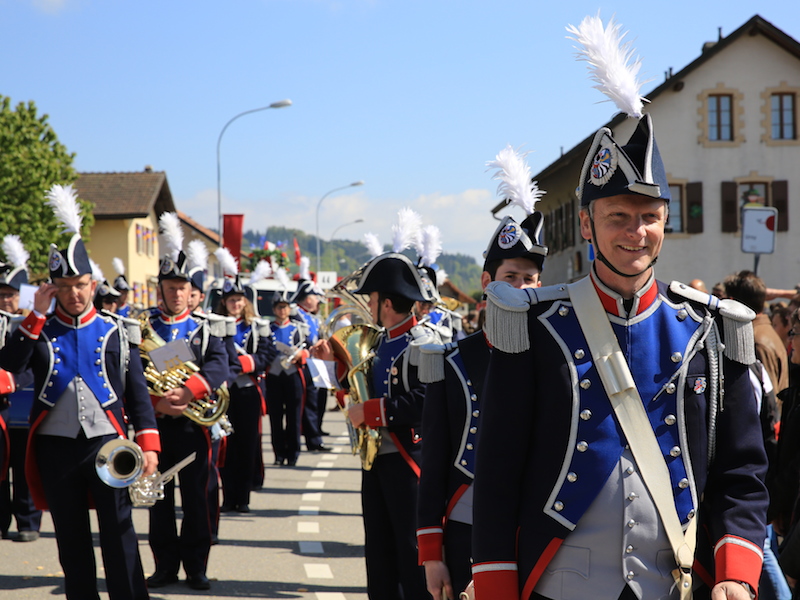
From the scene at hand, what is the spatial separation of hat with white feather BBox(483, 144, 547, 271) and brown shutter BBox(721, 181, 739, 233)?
34.0 m

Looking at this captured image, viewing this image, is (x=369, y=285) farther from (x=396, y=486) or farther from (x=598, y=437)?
(x=598, y=437)

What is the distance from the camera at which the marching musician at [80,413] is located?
6461mm

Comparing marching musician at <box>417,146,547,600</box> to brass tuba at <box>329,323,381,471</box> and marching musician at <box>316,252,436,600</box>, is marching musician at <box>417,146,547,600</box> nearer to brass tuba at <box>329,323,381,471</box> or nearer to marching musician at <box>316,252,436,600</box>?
marching musician at <box>316,252,436,600</box>

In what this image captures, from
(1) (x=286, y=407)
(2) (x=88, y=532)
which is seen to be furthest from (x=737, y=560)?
(1) (x=286, y=407)

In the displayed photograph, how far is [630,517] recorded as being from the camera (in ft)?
9.70

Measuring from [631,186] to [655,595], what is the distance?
115 cm

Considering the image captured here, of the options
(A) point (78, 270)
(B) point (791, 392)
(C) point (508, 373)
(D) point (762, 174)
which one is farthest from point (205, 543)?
(D) point (762, 174)

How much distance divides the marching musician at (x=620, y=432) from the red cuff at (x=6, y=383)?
24.6 ft

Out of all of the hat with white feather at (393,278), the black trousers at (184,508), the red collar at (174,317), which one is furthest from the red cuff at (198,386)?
the hat with white feather at (393,278)

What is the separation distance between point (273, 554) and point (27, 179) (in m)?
31.3

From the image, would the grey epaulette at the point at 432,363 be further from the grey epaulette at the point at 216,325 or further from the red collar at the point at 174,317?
the red collar at the point at 174,317

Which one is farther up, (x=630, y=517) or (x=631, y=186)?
(x=631, y=186)

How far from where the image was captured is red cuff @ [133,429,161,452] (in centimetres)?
681

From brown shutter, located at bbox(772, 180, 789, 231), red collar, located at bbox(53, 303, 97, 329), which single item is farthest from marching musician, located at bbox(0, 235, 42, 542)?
brown shutter, located at bbox(772, 180, 789, 231)
